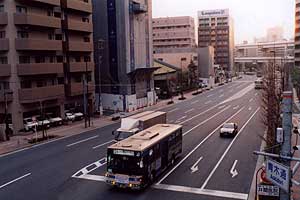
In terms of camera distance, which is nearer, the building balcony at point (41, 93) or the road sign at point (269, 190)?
the road sign at point (269, 190)

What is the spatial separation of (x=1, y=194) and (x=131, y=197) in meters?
7.33

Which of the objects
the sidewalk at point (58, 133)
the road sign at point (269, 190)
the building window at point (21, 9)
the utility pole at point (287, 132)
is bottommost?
the sidewalk at point (58, 133)

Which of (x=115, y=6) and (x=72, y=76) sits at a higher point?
(x=115, y=6)

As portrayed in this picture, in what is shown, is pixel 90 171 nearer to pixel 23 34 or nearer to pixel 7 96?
pixel 7 96

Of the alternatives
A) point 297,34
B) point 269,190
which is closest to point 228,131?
point 269,190

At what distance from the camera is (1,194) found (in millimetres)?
20203

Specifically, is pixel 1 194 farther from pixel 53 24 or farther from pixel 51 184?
pixel 53 24

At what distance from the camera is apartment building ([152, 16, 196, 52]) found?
15100 centimetres

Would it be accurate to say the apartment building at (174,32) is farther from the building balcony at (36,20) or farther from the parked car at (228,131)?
the parked car at (228,131)

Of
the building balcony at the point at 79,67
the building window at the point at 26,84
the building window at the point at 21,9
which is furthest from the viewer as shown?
the building balcony at the point at 79,67

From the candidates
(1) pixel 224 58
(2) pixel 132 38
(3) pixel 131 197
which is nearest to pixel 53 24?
(2) pixel 132 38

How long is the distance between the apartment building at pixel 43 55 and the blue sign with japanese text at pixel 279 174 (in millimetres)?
37714

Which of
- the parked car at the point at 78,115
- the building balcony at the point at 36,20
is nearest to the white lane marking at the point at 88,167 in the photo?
the building balcony at the point at 36,20

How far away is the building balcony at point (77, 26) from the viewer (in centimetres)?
5142
